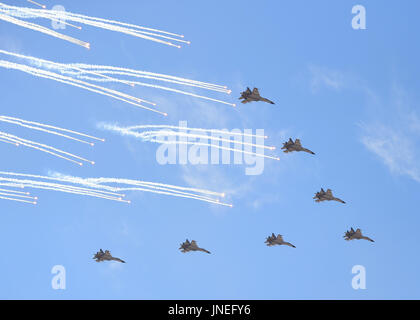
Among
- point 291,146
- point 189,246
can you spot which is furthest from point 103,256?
point 291,146

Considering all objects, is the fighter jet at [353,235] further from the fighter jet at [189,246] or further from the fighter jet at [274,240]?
the fighter jet at [189,246]

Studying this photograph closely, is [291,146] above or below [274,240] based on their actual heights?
above

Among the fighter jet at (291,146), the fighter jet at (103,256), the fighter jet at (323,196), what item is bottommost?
the fighter jet at (103,256)

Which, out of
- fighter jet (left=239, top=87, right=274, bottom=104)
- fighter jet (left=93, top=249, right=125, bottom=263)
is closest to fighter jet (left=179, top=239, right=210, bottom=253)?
fighter jet (left=93, top=249, right=125, bottom=263)

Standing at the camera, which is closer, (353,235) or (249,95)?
(249,95)

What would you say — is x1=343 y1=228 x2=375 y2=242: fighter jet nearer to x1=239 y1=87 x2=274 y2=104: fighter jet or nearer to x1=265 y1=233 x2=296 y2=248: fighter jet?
x1=265 y1=233 x2=296 y2=248: fighter jet

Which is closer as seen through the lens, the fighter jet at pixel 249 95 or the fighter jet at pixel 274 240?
the fighter jet at pixel 249 95

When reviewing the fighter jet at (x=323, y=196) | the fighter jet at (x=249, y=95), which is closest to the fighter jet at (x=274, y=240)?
the fighter jet at (x=323, y=196)

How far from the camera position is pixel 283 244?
13975 centimetres

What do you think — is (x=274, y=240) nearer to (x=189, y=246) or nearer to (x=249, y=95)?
(x=189, y=246)
